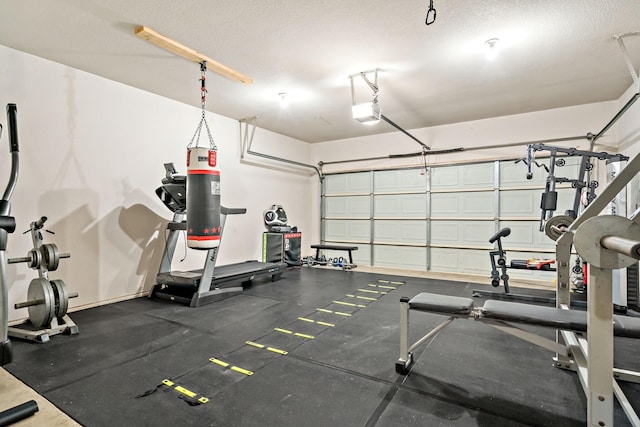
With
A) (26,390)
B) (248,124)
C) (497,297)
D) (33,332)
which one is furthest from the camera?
(248,124)

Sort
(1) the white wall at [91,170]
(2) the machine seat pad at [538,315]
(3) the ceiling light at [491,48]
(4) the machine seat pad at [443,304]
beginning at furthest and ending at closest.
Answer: (1) the white wall at [91,170], (3) the ceiling light at [491,48], (4) the machine seat pad at [443,304], (2) the machine seat pad at [538,315]

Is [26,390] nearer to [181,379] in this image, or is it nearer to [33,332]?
[181,379]

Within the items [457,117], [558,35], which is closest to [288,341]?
[558,35]

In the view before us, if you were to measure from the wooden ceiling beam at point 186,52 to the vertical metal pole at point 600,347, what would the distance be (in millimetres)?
3931

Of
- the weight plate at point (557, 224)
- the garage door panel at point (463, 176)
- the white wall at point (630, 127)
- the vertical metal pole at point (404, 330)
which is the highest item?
the white wall at point (630, 127)

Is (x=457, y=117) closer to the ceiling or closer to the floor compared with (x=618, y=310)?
closer to the ceiling

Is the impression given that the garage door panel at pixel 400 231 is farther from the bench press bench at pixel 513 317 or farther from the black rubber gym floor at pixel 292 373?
the bench press bench at pixel 513 317

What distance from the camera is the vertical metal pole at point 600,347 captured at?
1.47m

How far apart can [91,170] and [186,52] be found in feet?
6.76

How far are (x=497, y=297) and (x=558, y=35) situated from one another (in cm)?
332

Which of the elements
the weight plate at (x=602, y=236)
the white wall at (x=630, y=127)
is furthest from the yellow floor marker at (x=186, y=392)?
the white wall at (x=630, y=127)

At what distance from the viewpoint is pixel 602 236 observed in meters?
1.42

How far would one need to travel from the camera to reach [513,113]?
5.98m

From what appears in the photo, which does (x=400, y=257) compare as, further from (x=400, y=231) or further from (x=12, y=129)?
(x=12, y=129)
